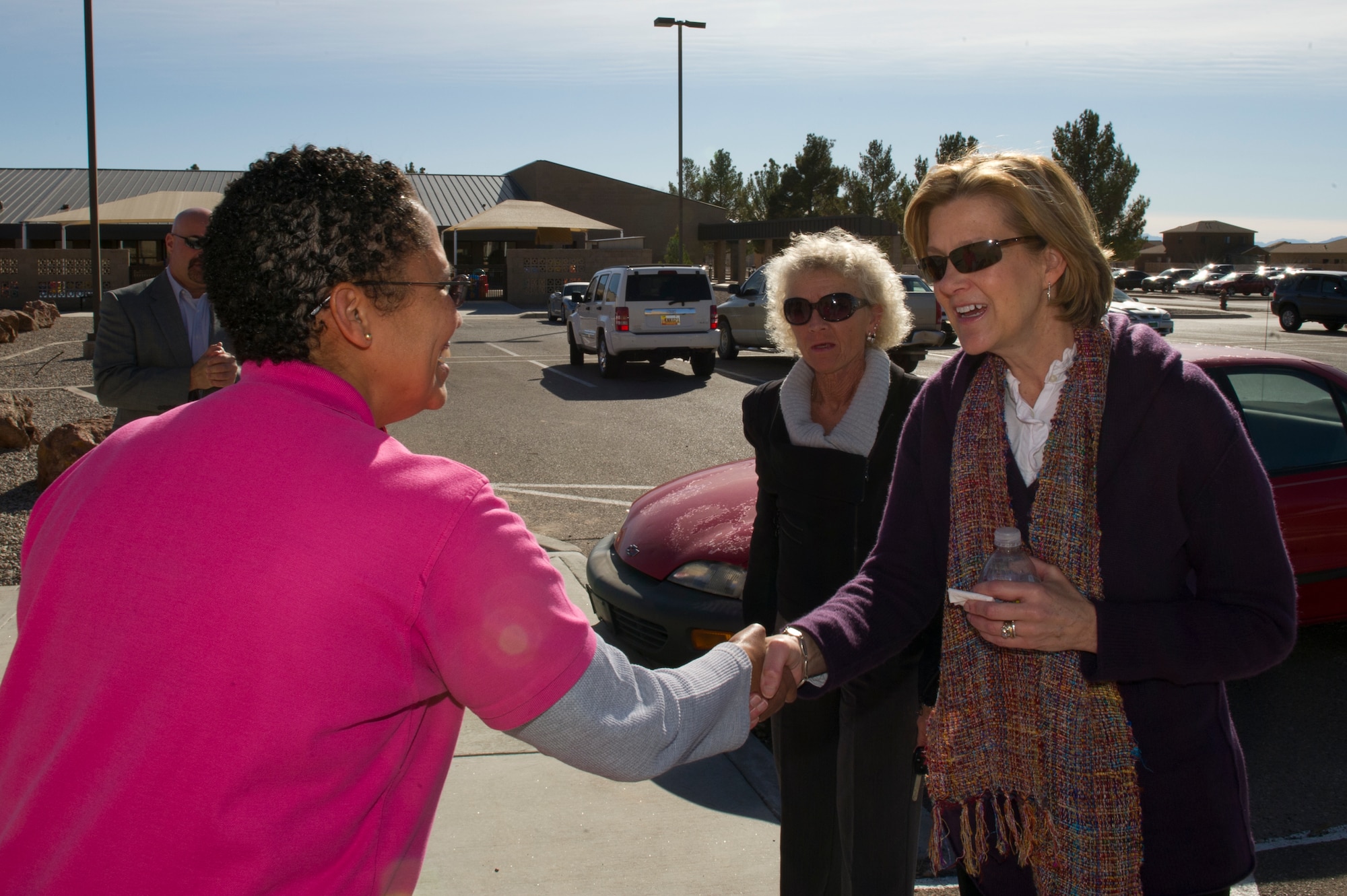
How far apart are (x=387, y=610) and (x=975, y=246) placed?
1393mm

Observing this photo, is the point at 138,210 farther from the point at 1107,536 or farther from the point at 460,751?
the point at 1107,536

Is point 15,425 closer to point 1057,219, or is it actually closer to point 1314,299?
point 1057,219

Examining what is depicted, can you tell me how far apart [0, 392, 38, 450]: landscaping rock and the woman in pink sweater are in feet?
32.4

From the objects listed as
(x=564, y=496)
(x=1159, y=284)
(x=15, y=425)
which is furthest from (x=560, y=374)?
(x=1159, y=284)

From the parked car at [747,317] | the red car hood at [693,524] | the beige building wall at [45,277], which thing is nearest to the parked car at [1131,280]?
the parked car at [747,317]

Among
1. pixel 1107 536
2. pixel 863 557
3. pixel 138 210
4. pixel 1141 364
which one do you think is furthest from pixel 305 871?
pixel 138 210

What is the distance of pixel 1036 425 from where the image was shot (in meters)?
2.12

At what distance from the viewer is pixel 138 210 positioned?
A: 27609mm

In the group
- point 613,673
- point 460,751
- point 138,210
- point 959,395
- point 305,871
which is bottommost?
point 460,751

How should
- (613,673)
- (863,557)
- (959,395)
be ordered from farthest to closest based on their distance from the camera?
(863,557) → (959,395) → (613,673)

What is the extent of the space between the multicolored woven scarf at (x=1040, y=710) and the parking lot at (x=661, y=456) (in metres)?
1.62

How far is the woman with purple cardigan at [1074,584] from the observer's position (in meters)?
1.82

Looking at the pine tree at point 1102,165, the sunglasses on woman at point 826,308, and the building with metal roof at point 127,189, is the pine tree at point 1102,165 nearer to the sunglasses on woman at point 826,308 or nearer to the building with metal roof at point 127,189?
the building with metal roof at point 127,189

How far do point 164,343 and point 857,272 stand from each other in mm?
2991
